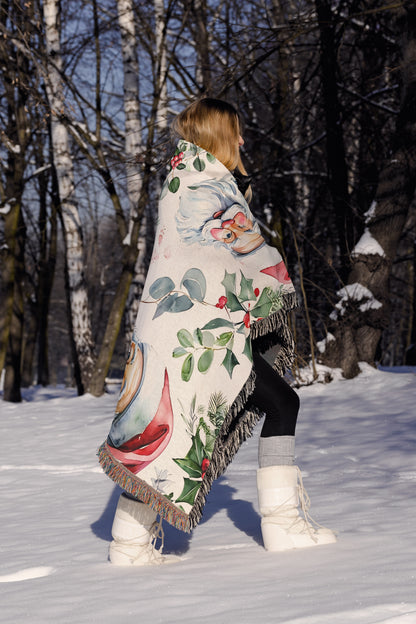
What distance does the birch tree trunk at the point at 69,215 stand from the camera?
29.3 feet

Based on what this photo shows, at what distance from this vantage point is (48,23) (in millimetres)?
9000

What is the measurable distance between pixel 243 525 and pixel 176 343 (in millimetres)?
1043

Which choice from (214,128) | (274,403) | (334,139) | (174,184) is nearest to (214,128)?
(214,128)

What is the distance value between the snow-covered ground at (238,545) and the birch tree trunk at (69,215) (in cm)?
A: 354

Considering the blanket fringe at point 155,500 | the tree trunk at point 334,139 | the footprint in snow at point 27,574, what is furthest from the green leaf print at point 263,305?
the tree trunk at point 334,139

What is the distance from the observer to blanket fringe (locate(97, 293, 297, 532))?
7.96 feet

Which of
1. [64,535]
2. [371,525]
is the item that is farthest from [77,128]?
[371,525]

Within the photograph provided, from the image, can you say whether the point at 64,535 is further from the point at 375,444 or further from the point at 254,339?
the point at 375,444

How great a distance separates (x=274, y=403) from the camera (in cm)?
256

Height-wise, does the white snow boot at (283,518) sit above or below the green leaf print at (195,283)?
below

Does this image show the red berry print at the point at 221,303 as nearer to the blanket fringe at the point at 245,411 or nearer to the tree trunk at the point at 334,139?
the blanket fringe at the point at 245,411

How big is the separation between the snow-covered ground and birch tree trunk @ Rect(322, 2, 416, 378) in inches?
39.5

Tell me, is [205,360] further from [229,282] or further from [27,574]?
[27,574]

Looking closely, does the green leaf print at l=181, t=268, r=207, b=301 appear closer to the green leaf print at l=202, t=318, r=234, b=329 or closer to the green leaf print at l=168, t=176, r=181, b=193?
the green leaf print at l=202, t=318, r=234, b=329
